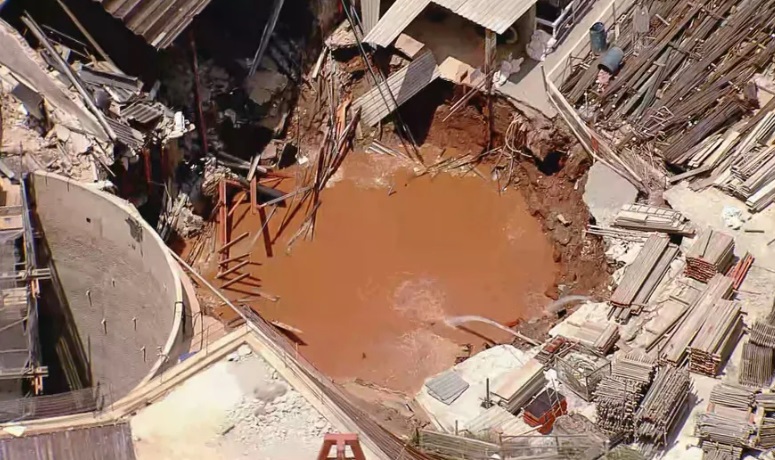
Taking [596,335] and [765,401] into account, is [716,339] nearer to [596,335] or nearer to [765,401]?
[765,401]

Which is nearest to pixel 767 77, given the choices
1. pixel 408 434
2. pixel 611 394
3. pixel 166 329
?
pixel 611 394

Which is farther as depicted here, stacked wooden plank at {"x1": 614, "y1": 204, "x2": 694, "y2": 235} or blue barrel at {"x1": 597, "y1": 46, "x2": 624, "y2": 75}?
blue barrel at {"x1": 597, "y1": 46, "x2": 624, "y2": 75}

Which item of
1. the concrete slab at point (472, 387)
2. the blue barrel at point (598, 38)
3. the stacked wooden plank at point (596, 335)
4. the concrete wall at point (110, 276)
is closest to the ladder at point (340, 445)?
the concrete slab at point (472, 387)

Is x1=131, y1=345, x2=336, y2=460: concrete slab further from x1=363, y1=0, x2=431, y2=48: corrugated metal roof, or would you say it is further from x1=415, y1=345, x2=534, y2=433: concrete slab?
x1=363, y1=0, x2=431, y2=48: corrugated metal roof

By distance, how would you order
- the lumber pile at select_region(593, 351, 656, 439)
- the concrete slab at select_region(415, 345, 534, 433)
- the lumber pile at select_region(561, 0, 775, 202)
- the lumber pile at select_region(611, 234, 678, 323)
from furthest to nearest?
1. the lumber pile at select_region(561, 0, 775, 202)
2. the lumber pile at select_region(611, 234, 678, 323)
3. the concrete slab at select_region(415, 345, 534, 433)
4. the lumber pile at select_region(593, 351, 656, 439)

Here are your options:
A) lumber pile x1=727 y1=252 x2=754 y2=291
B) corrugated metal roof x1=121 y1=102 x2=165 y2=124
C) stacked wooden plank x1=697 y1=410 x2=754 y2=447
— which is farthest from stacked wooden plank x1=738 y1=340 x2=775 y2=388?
corrugated metal roof x1=121 y1=102 x2=165 y2=124

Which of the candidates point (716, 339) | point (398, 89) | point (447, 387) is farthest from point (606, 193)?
point (447, 387)

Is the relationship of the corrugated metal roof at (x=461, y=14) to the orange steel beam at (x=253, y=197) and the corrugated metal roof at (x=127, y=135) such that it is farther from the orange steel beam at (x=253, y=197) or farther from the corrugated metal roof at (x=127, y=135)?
the corrugated metal roof at (x=127, y=135)
